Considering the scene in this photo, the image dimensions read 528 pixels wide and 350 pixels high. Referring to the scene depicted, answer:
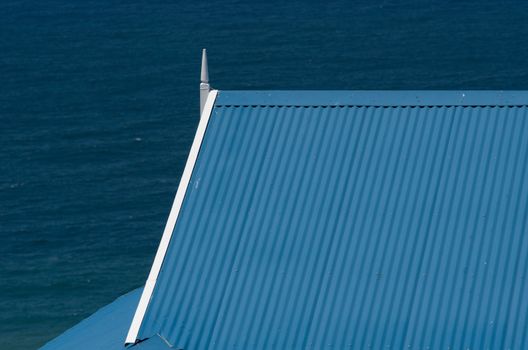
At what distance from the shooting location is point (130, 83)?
185ft

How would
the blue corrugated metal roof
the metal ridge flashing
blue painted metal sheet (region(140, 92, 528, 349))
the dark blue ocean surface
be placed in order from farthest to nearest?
the dark blue ocean surface, the blue corrugated metal roof, the metal ridge flashing, blue painted metal sheet (region(140, 92, 528, 349))

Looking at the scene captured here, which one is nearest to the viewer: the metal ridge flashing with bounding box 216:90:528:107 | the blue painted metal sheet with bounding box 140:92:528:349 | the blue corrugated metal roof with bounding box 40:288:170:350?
the blue painted metal sheet with bounding box 140:92:528:349

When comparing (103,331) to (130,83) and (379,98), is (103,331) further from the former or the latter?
(130,83)

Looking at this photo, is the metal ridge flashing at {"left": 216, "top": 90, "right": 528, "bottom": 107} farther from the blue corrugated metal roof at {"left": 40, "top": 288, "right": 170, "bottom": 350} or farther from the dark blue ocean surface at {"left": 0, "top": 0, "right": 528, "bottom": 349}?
the dark blue ocean surface at {"left": 0, "top": 0, "right": 528, "bottom": 349}

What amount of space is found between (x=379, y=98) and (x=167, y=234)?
3.69 m

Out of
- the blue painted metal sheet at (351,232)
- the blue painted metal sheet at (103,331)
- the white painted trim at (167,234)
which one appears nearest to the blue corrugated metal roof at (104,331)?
the blue painted metal sheet at (103,331)

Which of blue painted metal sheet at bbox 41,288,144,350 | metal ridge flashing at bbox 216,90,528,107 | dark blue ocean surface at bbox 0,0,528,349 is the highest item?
dark blue ocean surface at bbox 0,0,528,349

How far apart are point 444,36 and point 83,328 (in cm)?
4230

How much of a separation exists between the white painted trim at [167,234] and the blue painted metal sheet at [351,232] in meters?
0.09

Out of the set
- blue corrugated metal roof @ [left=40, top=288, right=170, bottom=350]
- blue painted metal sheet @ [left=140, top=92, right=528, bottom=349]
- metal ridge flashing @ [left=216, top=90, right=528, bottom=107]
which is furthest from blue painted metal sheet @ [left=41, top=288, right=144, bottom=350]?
metal ridge flashing @ [left=216, top=90, right=528, bottom=107]

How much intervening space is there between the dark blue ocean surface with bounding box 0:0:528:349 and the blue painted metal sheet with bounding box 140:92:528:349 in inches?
526

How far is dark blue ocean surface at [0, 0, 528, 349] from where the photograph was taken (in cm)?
3631

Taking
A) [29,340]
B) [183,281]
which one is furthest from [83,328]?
[29,340]

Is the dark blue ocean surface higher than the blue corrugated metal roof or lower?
higher
